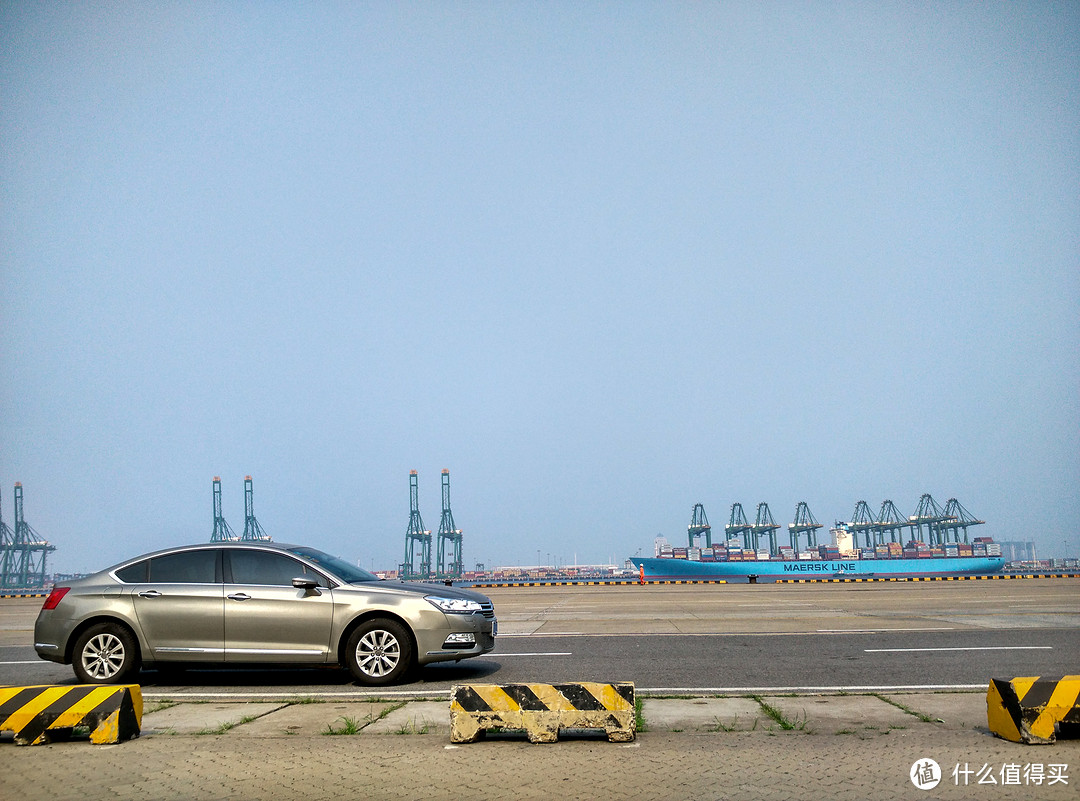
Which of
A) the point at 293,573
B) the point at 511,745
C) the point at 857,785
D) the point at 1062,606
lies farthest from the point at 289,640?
the point at 1062,606

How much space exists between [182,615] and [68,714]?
2834mm

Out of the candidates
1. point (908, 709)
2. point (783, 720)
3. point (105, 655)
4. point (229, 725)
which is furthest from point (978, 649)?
point (105, 655)

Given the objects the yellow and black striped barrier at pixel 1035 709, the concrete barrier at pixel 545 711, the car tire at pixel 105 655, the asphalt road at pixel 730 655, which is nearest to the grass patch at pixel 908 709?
the asphalt road at pixel 730 655

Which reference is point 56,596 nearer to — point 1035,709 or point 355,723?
point 355,723

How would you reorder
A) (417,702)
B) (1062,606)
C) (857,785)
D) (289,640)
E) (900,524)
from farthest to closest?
(900,524)
(1062,606)
(289,640)
(417,702)
(857,785)

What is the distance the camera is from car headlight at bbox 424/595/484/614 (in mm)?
8680

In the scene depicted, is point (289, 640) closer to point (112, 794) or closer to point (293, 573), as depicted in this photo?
point (293, 573)

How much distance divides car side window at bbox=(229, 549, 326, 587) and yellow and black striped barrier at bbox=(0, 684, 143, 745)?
2.74 metres

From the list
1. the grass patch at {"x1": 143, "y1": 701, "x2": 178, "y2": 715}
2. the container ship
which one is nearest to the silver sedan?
the grass patch at {"x1": 143, "y1": 701, "x2": 178, "y2": 715}

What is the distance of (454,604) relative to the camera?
28.7 ft

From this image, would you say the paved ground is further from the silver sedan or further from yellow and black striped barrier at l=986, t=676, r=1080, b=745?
the silver sedan

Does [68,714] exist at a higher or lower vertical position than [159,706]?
higher

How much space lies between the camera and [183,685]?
352 inches

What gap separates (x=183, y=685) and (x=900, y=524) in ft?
486
